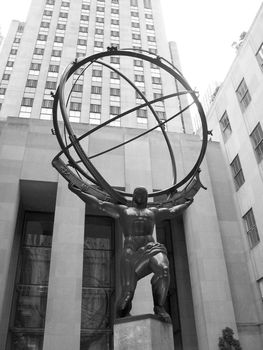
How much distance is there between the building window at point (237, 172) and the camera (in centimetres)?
1972

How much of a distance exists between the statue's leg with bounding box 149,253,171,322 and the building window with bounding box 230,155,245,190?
14523mm

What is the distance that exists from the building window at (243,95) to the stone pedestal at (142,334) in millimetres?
16347

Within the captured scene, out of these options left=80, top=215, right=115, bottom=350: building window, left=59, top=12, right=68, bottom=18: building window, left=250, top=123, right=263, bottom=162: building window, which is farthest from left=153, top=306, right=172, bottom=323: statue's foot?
left=59, top=12, right=68, bottom=18: building window

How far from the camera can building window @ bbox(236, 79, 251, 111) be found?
→ 19.5 metres

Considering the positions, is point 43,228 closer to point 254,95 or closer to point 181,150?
point 181,150

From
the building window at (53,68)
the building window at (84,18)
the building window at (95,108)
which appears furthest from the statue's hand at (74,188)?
the building window at (84,18)

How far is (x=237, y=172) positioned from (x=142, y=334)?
1615 centimetres

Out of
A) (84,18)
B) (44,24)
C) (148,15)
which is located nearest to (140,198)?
(44,24)

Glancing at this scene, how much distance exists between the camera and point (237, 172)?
66.1ft

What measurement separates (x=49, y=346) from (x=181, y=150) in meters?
12.5

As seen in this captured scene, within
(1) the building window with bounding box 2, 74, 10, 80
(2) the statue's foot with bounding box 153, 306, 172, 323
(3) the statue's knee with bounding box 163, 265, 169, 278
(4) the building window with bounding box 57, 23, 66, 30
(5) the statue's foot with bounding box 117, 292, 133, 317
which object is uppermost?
(4) the building window with bounding box 57, 23, 66, 30

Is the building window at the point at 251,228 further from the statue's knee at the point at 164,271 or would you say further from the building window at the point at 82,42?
the building window at the point at 82,42

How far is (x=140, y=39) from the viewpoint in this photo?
4134 centimetres

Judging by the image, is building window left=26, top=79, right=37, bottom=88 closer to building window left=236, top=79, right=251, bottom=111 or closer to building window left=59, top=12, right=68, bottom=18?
building window left=59, top=12, right=68, bottom=18
